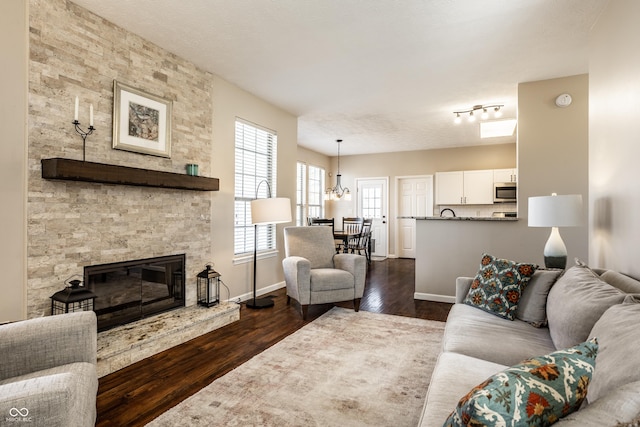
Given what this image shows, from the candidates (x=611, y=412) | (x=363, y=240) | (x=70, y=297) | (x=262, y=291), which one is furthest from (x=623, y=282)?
(x=363, y=240)

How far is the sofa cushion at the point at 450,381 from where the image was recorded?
1192 millimetres

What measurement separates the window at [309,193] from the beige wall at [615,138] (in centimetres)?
531

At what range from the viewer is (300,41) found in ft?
10.1

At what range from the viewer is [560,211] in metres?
2.65

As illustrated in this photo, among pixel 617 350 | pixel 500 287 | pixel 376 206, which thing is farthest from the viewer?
pixel 376 206

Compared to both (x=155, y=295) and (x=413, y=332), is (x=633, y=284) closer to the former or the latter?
(x=413, y=332)

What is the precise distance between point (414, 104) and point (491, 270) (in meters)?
3.12

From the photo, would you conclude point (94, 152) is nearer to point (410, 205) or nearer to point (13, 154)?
point (13, 154)

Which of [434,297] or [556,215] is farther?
[434,297]

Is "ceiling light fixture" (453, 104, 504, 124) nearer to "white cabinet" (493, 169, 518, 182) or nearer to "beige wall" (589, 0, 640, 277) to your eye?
"beige wall" (589, 0, 640, 277)

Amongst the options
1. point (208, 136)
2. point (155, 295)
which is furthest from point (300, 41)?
point (155, 295)

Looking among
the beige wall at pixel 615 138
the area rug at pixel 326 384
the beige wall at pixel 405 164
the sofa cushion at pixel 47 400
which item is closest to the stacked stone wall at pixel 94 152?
the area rug at pixel 326 384

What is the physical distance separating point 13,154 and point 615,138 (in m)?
4.04

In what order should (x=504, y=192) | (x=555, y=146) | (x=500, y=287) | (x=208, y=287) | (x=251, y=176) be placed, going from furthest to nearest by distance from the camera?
(x=504, y=192)
(x=251, y=176)
(x=555, y=146)
(x=208, y=287)
(x=500, y=287)
